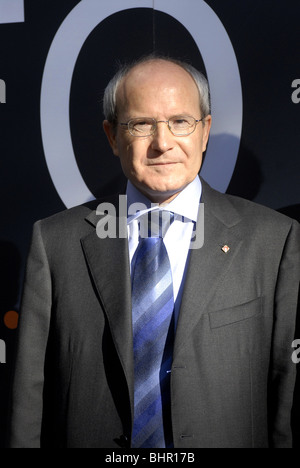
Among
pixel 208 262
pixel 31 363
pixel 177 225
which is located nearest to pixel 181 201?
pixel 177 225

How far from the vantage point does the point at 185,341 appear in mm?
1475

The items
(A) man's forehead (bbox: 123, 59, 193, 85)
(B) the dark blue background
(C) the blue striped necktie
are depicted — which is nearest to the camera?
(C) the blue striped necktie

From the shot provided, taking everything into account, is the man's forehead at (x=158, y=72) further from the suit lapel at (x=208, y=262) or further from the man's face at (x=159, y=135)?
the suit lapel at (x=208, y=262)

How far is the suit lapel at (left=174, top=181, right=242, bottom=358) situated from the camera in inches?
58.5

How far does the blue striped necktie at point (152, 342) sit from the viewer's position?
1.47 metres

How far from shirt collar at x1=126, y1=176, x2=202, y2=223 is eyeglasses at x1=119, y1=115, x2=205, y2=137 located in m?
0.16

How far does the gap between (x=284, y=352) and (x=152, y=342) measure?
347 millimetres

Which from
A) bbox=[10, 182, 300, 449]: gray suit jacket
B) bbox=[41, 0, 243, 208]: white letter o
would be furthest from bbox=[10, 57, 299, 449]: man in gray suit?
bbox=[41, 0, 243, 208]: white letter o

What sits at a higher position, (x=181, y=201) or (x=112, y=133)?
(x=112, y=133)

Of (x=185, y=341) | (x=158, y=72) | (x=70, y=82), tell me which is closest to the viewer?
(x=185, y=341)

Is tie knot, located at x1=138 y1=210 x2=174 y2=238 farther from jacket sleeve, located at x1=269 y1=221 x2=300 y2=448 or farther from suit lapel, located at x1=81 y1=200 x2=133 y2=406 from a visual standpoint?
jacket sleeve, located at x1=269 y1=221 x2=300 y2=448

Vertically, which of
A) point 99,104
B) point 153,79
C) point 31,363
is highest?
point 99,104

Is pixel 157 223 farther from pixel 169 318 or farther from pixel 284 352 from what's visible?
pixel 284 352

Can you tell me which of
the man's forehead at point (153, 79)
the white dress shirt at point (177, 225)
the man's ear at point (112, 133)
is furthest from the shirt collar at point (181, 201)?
the man's forehead at point (153, 79)
